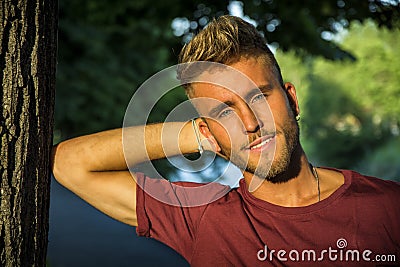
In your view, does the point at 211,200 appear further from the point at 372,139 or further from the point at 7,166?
the point at 372,139

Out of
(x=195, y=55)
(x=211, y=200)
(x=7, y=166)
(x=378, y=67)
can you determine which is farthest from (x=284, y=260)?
(x=378, y=67)

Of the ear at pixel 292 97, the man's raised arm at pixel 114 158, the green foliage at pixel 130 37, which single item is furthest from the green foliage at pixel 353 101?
the man's raised arm at pixel 114 158

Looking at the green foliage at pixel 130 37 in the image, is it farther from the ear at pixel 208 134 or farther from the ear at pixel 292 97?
the ear at pixel 208 134

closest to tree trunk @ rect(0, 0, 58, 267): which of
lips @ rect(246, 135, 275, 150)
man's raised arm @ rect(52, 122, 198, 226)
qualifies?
man's raised arm @ rect(52, 122, 198, 226)

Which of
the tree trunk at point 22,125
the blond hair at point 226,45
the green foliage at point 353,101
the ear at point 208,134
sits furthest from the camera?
the green foliage at point 353,101

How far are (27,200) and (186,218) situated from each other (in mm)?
622

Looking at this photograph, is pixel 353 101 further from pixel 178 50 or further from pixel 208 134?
pixel 208 134

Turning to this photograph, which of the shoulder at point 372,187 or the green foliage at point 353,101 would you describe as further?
the green foliage at point 353,101

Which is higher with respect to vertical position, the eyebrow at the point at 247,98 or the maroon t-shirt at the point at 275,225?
the eyebrow at the point at 247,98

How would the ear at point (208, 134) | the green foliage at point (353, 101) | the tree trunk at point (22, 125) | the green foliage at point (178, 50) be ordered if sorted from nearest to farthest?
the tree trunk at point (22, 125), the ear at point (208, 134), the green foliage at point (178, 50), the green foliage at point (353, 101)

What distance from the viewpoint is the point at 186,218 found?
2.45m

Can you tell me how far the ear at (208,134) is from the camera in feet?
8.33

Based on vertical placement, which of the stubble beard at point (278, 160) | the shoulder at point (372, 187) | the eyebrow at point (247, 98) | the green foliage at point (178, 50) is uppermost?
the eyebrow at point (247, 98)

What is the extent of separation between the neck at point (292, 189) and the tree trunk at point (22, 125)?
2.79 ft
